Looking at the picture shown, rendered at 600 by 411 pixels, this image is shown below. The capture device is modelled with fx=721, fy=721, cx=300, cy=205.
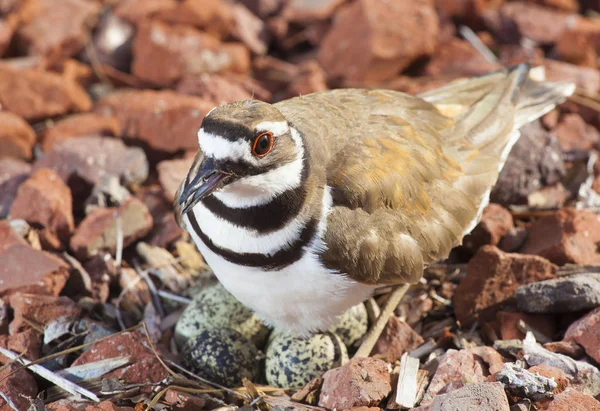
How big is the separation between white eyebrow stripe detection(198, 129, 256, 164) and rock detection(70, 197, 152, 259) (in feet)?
5.24

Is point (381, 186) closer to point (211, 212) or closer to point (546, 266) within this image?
point (211, 212)

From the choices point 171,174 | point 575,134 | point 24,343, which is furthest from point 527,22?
point 24,343

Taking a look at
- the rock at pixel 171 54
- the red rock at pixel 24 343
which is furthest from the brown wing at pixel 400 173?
the rock at pixel 171 54

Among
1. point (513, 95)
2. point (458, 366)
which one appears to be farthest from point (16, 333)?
point (513, 95)

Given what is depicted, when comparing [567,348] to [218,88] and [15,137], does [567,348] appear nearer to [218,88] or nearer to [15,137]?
[218,88]

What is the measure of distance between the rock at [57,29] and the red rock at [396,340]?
3744mm

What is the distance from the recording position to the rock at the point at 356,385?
3539 millimetres

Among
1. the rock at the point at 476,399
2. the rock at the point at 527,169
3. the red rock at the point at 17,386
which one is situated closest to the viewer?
the rock at the point at 476,399

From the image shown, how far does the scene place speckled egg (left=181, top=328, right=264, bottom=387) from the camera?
12.8ft

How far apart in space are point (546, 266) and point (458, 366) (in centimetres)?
94

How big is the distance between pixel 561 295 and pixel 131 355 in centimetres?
233

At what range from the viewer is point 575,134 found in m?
5.54

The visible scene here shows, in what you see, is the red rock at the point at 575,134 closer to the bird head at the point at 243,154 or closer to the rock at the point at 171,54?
the rock at the point at 171,54

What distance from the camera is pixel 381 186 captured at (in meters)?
3.70
